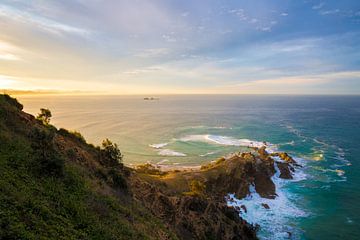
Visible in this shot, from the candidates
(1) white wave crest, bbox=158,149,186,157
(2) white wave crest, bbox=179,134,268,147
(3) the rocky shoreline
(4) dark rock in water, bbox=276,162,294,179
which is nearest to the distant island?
(3) the rocky shoreline

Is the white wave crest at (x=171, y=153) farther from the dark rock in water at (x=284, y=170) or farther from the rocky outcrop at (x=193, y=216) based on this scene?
the rocky outcrop at (x=193, y=216)

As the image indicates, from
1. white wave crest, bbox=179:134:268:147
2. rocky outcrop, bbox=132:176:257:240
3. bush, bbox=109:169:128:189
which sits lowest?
white wave crest, bbox=179:134:268:147

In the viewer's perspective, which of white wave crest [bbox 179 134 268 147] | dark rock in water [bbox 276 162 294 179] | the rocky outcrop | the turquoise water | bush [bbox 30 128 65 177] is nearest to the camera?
bush [bbox 30 128 65 177]

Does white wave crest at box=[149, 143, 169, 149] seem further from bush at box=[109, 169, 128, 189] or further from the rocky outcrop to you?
bush at box=[109, 169, 128, 189]

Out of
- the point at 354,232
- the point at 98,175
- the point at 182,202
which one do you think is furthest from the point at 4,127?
the point at 354,232

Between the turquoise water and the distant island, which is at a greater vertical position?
the distant island

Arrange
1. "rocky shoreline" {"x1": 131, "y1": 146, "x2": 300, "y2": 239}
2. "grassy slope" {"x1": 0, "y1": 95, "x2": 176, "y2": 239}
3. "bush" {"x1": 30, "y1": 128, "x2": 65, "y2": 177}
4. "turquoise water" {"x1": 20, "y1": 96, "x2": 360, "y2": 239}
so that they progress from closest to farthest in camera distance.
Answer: "grassy slope" {"x1": 0, "y1": 95, "x2": 176, "y2": 239}
"bush" {"x1": 30, "y1": 128, "x2": 65, "y2": 177}
"rocky shoreline" {"x1": 131, "y1": 146, "x2": 300, "y2": 239}
"turquoise water" {"x1": 20, "y1": 96, "x2": 360, "y2": 239}

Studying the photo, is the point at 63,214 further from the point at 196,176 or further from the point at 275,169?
the point at 275,169
